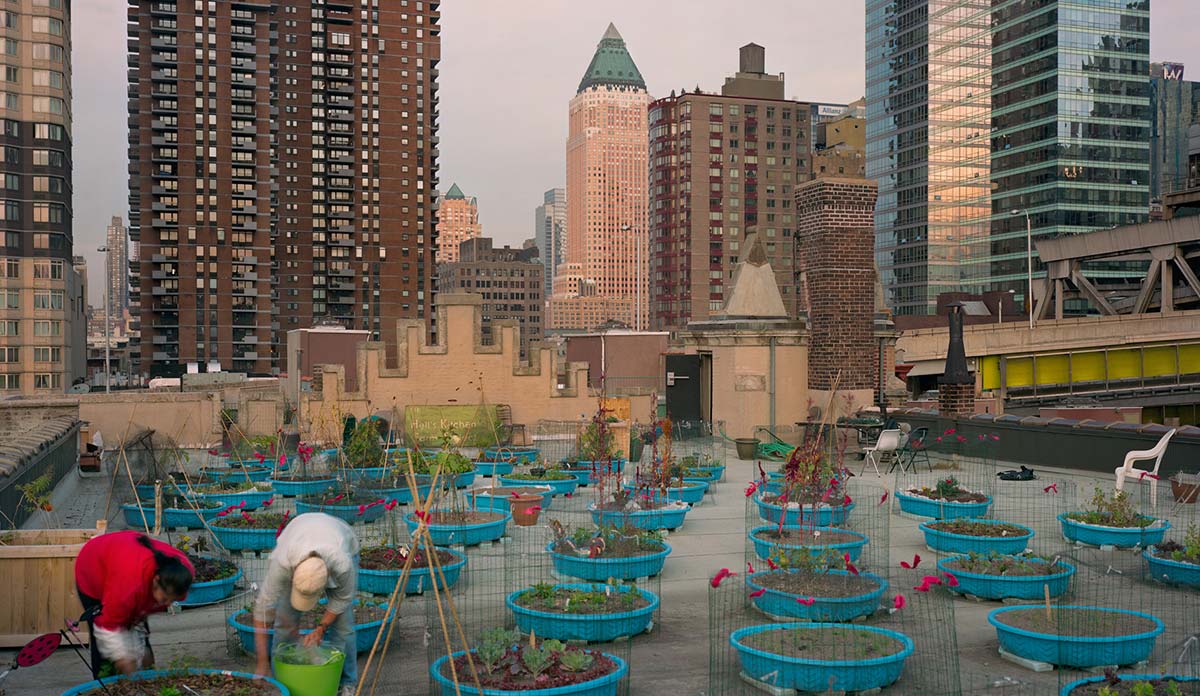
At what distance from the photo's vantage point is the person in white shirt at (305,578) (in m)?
7.27

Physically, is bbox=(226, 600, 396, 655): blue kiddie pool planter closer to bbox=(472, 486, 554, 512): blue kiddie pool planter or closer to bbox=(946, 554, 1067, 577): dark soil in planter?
bbox=(946, 554, 1067, 577): dark soil in planter

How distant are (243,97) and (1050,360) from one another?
104801mm

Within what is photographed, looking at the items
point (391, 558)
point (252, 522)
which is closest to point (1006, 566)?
point (391, 558)

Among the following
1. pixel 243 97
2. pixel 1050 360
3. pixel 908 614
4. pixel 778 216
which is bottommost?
pixel 908 614

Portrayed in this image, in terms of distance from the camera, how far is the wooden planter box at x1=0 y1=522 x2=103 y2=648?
33.9 ft

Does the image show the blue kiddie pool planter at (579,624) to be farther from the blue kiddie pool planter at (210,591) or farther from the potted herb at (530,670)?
the blue kiddie pool planter at (210,591)

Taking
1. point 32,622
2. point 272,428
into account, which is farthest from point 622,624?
point 272,428

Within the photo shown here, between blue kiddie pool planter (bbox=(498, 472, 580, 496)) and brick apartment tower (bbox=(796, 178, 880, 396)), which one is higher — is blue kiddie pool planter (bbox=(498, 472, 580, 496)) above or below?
below

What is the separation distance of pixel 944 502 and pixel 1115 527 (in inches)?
124

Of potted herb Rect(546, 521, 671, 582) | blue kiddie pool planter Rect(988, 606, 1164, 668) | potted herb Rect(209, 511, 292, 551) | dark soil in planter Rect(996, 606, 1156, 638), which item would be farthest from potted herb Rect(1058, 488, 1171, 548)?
potted herb Rect(209, 511, 292, 551)

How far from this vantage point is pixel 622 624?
10.2 meters

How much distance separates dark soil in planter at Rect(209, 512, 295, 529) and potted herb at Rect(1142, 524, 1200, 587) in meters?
11.6

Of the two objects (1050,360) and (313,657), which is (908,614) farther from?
(1050,360)

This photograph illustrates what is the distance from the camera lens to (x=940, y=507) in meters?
16.9
